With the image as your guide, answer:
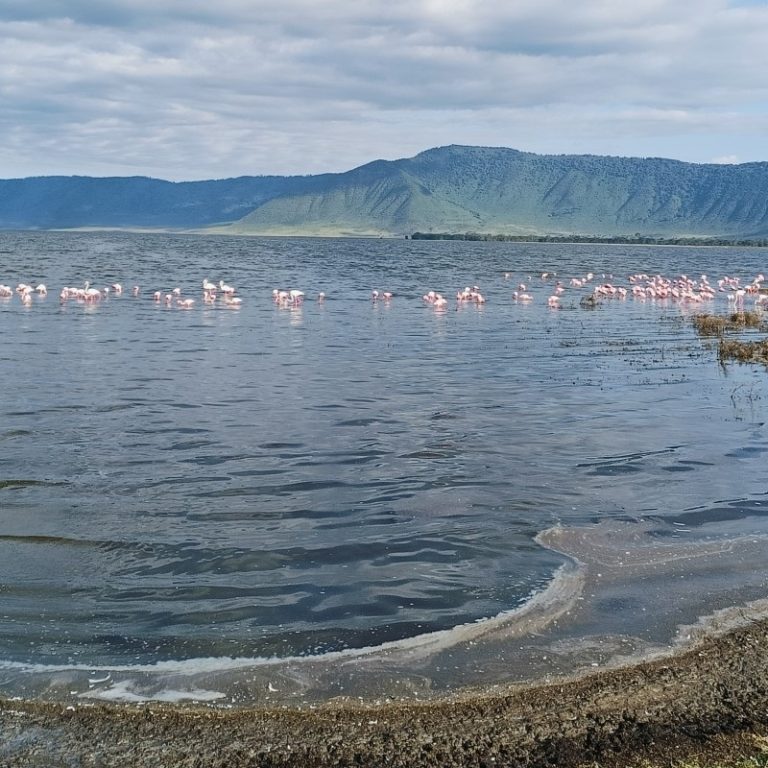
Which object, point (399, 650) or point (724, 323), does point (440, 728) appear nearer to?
point (399, 650)

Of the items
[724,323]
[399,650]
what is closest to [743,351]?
[724,323]

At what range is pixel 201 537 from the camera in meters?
9.44

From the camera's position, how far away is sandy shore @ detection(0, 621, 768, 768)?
5.48m

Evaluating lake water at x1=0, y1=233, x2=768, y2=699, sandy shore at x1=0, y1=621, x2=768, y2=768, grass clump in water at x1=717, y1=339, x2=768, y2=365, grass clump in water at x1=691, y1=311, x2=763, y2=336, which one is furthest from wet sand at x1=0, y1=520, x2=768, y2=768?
grass clump in water at x1=691, y1=311, x2=763, y2=336

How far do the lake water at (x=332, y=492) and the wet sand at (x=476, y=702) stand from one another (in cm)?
16

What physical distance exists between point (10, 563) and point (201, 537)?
1.82m

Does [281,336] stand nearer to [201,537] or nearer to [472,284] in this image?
[201,537]

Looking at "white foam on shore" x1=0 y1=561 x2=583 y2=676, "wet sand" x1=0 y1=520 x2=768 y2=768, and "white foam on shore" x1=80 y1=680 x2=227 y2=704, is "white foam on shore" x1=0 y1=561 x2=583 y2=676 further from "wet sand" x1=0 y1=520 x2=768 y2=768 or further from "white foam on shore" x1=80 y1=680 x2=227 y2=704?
"white foam on shore" x1=80 y1=680 x2=227 y2=704

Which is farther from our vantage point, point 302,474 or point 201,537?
point 302,474

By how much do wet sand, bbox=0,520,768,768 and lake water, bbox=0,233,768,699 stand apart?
0.16 m

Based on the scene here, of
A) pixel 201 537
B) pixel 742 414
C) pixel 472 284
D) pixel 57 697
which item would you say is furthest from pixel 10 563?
pixel 472 284

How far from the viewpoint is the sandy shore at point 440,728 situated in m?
5.48

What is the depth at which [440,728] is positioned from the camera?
19.1 ft

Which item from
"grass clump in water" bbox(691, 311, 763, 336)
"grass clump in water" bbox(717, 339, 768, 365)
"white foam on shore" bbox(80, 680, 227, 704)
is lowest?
"white foam on shore" bbox(80, 680, 227, 704)
